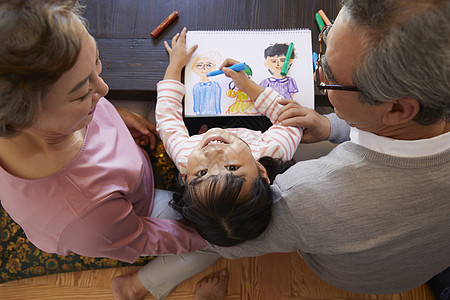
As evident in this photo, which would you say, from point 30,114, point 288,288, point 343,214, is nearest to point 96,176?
point 30,114

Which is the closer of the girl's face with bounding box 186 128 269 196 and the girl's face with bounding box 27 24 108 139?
the girl's face with bounding box 27 24 108 139

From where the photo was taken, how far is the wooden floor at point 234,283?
1522 millimetres

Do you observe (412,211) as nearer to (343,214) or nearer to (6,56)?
(343,214)

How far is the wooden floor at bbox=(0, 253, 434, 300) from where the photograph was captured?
1522mm

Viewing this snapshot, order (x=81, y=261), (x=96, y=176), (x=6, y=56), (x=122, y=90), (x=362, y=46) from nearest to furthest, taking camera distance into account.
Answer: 1. (x=6, y=56)
2. (x=362, y=46)
3. (x=96, y=176)
4. (x=122, y=90)
5. (x=81, y=261)

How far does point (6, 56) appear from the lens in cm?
49

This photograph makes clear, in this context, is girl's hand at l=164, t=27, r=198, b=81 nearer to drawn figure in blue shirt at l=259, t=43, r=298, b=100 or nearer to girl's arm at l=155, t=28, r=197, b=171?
girl's arm at l=155, t=28, r=197, b=171

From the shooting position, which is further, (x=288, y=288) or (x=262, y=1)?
(x=288, y=288)

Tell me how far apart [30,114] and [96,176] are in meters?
0.29

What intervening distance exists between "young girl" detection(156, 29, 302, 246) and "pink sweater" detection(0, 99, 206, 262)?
6.4 inches

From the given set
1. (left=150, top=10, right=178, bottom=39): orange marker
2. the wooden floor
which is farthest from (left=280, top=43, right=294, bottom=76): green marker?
the wooden floor

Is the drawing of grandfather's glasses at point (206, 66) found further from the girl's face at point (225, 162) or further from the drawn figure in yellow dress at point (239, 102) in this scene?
the girl's face at point (225, 162)

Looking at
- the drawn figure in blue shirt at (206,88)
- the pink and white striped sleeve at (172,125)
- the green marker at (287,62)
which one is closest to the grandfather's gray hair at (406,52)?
the green marker at (287,62)

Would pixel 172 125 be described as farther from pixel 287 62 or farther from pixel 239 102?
pixel 287 62
